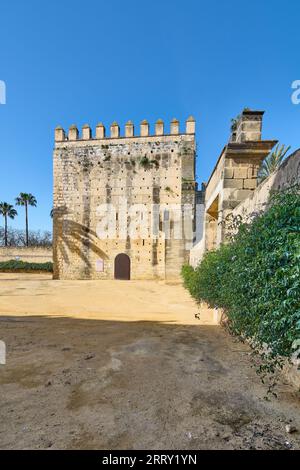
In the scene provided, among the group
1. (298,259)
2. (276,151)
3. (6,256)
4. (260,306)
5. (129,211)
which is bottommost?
(6,256)

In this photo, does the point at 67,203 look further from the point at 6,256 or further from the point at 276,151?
the point at 276,151

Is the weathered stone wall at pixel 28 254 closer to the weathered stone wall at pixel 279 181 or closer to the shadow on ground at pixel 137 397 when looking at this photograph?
the shadow on ground at pixel 137 397

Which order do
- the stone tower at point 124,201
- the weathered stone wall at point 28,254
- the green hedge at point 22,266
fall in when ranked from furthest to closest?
the weathered stone wall at point 28,254 → the green hedge at point 22,266 → the stone tower at point 124,201

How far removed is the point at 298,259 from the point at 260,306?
600mm

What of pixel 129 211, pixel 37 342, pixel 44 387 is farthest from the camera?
pixel 129 211

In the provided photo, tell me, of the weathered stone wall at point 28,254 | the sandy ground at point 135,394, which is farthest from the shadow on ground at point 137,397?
the weathered stone wall at point 28,254

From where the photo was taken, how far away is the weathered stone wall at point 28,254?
25750 millimetres

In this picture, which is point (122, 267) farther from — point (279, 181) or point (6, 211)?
point (6, 211)

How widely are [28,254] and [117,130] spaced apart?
17.8 m

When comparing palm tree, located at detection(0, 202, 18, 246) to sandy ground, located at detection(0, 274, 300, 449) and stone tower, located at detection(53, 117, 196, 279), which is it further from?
sandy ground, located at detection(0, 274, 300, 449)

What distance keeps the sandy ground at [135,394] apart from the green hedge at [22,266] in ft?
69.6

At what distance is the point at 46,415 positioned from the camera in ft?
6.84

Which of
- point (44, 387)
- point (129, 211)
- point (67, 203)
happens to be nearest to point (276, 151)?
point (129, 211)
